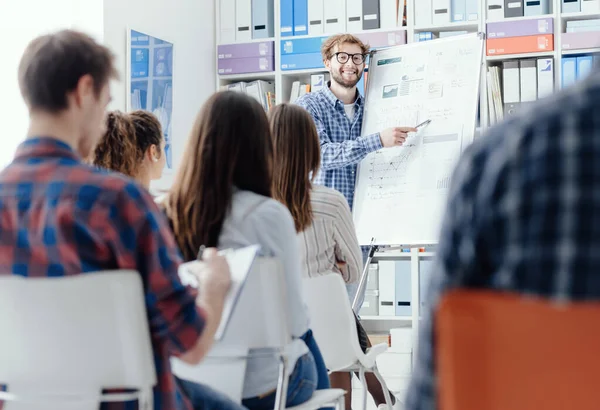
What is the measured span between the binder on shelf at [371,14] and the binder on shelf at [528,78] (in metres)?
0.90

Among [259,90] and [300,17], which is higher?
[300,17]

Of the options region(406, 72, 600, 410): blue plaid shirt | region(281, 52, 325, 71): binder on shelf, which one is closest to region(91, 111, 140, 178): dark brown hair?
region(406, 72, 600, 410): blue plaid shirt

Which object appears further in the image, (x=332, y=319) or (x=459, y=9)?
(x=459, y=9)

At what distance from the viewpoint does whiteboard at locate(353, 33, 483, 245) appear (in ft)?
12.2

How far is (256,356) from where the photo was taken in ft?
5.31

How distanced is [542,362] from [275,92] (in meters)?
4.69

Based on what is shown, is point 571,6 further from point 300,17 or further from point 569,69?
point 300,17

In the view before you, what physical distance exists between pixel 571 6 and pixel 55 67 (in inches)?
150

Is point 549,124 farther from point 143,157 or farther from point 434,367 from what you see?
point 143,157

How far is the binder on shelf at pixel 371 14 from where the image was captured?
15.8 feet

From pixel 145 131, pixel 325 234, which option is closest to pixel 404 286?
pixel 325 234

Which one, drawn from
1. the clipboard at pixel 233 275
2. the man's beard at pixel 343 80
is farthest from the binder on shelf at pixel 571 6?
the clipboard at pixel 233 275

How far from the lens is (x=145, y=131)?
2.43 meters

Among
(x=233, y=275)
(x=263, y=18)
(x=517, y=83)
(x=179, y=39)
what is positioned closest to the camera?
(x=233, y=275)
